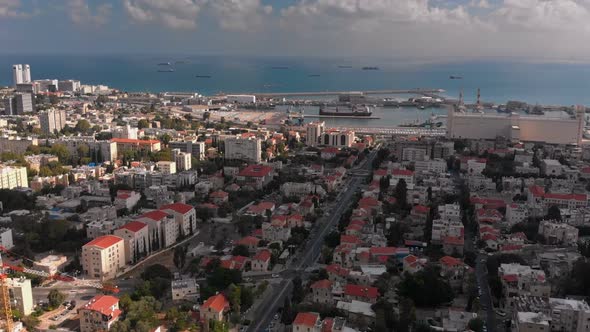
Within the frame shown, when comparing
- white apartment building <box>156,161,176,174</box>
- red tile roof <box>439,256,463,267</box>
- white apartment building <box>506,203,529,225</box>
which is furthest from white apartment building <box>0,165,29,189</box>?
white apartment building <box>506,203,529,225</box>

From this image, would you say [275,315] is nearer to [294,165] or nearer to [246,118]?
[294,165]

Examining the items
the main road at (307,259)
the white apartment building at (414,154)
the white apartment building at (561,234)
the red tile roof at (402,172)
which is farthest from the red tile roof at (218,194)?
the white apartment building at (561,234)

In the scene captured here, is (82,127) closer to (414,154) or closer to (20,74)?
(414,154)

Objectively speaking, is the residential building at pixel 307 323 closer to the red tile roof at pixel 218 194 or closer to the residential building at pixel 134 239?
the residential building at pixel 134 239

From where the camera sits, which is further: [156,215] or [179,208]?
[179,208]

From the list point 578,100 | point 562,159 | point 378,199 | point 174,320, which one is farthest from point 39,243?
point 578,100

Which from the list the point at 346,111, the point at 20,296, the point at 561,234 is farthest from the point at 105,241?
the point at 346,111

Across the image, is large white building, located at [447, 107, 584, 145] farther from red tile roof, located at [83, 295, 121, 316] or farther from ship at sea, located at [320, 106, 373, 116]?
red tile roof, located at [83, 295, 121, 316]
